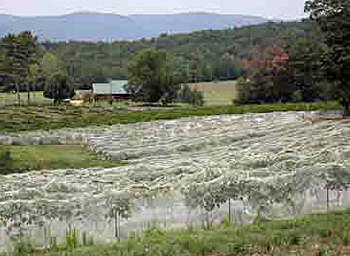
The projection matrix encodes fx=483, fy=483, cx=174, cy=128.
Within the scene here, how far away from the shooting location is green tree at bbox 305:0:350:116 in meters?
24.5

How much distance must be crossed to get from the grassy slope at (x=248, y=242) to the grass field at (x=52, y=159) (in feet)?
38.5

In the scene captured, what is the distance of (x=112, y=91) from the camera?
72.2 metres

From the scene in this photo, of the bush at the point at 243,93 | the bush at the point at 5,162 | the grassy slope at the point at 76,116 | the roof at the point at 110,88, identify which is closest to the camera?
the bush at the point at 5,162

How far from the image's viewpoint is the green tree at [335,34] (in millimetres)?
24531

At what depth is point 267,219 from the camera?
8.59 meters

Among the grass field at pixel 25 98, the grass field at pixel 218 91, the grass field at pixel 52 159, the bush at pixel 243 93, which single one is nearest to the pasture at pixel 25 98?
the grass field at pixel 25 98

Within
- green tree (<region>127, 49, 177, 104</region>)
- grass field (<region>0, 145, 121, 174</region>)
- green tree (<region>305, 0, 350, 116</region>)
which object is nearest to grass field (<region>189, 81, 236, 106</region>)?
green tree (<region>127, 49, 177, 104</region>)

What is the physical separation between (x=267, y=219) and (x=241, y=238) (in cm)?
193

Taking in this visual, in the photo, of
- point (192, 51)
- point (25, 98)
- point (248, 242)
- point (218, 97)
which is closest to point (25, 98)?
point (25, 98)

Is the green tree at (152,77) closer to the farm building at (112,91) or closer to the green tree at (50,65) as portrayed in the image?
the farm building at (112,91)

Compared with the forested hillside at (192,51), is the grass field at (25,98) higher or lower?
lower

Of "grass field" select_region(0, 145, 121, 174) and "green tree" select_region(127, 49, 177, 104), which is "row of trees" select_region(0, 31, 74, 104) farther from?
"grass field" select_region(0, 145, 121, 174)

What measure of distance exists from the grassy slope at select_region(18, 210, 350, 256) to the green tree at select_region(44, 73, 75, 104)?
57.3 meters

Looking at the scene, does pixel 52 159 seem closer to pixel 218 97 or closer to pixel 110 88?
pixel 218 97
